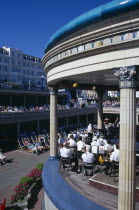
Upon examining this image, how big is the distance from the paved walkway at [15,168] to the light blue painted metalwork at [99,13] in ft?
31.9

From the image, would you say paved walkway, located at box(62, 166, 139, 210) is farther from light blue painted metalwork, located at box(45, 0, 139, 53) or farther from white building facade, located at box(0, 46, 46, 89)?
white building facade, located at box(0, 46, 46, 89)

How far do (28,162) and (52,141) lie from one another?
8550 millimetres

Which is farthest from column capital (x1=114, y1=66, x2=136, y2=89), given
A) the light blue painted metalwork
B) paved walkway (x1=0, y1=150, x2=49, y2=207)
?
paved walkway (x1=0, y1=150, x2=49, y2=207)

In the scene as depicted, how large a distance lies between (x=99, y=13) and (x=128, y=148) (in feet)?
12.6

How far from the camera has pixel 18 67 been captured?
184ft

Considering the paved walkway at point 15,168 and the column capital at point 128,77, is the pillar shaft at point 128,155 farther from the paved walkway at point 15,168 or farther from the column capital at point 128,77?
the paved walkway at point 15,168

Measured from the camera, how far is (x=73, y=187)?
295 inches

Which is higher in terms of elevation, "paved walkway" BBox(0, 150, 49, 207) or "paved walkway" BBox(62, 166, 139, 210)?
"paved walkway" BBox(62, 166, 139, 210)

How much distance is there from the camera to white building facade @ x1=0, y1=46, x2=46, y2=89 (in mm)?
51719

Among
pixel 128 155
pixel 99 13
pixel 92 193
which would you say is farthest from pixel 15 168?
pixel 99 13

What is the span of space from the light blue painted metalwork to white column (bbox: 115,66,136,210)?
1539 mm

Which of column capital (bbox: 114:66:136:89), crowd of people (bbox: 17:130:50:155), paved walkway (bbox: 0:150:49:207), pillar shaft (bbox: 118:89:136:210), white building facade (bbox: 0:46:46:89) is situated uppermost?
white building facade (bbox: 0:46:46:89)

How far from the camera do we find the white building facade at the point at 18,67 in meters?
51.7

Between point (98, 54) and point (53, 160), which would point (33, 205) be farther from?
point (98, 54)
